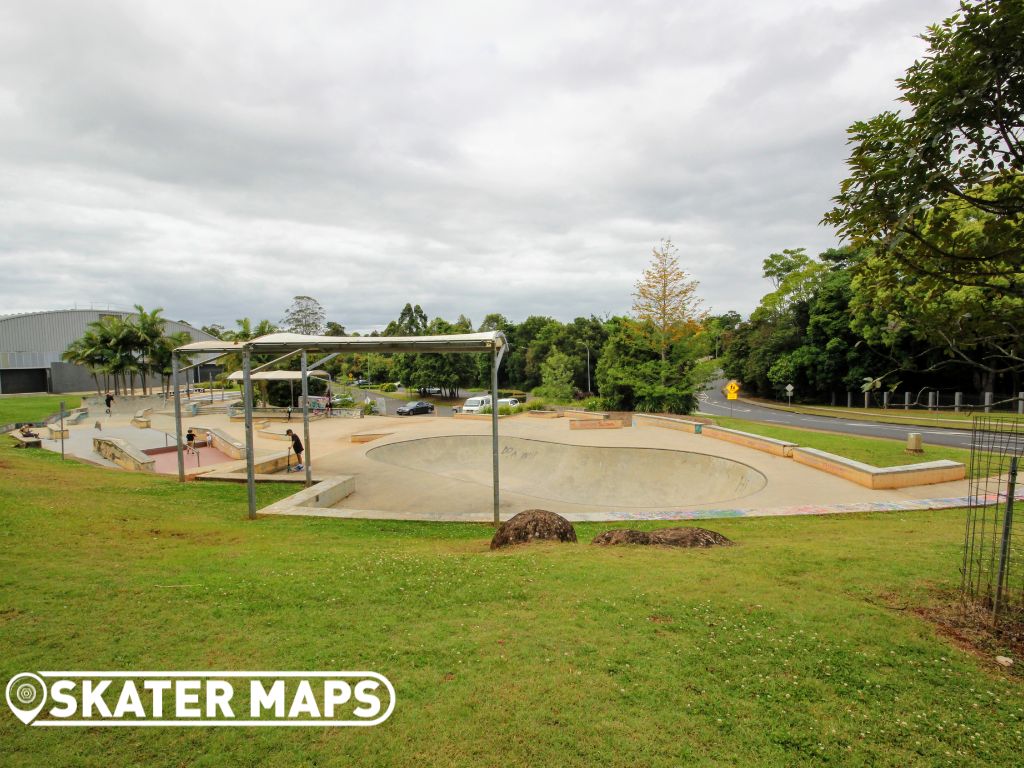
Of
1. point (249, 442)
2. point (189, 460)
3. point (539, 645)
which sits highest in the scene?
point (249, 442)

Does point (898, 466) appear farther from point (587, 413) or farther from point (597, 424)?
point (587, 413)

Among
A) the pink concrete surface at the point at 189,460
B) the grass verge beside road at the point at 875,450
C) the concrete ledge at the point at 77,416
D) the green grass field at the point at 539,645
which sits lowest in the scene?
the concrete ledge at the point at 77,416

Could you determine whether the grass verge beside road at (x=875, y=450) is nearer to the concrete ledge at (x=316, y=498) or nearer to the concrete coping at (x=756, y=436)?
the concrete coping at (x=756, y=436)

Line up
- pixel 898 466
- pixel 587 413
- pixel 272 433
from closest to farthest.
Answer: pixel 898 466 → pixel 272 433 → pixel 587 413

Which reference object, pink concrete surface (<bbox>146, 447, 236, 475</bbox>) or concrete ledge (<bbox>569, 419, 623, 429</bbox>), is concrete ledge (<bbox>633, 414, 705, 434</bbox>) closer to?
concrete ledge (<bbox>569, 419, 623, 429</bbox>)

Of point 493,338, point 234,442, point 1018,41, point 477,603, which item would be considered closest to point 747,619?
point 477,603

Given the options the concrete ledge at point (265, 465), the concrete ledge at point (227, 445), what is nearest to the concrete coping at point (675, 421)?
the concrete ledge at point (265, 465)

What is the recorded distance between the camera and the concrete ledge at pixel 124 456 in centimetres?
1619

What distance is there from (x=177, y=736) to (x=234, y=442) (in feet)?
63.6

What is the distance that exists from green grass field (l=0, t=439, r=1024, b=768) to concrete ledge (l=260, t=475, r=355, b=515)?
141 inches

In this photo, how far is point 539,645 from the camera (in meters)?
4.17

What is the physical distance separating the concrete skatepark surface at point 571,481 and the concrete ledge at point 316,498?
29 centimetres

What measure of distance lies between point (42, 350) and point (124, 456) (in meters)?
54.5

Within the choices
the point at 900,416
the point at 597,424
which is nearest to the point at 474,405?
the point at 597,424
